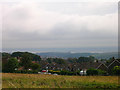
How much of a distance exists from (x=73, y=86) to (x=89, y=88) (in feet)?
2.73

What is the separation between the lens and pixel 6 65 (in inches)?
920

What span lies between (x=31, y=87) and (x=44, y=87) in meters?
0.62

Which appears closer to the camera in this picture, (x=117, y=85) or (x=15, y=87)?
(x=15, y=87)

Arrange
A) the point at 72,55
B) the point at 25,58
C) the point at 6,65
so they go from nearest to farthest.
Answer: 1. the point at 6,65
2. the point at 25,58
3. the point at 72,55

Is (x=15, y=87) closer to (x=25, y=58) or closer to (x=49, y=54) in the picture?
(x=25, y=58)

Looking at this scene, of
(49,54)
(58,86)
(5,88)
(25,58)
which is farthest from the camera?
(49,54)

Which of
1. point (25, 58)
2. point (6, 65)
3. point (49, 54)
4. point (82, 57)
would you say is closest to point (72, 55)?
point (82, 57)

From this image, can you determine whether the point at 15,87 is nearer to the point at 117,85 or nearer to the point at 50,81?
the point at 50,81

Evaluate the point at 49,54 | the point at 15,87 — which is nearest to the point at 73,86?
the point at 15,87

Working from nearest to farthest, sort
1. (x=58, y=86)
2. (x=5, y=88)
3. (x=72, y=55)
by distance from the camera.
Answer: (x=5, y=88) → (x=58, y=86) → (x=72, y=55)

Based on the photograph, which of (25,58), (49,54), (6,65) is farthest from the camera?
(49,54)

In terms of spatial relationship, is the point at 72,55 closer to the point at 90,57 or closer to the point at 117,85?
the point at 90,57

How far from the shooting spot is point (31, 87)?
8594mm

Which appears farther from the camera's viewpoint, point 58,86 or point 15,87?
point 58,86
